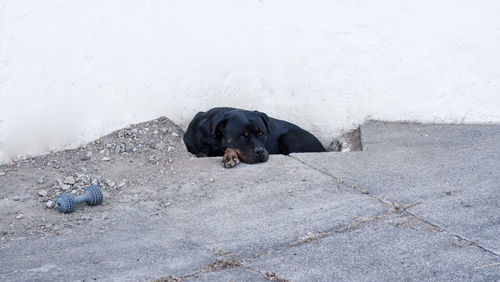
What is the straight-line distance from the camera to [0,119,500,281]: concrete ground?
3482mm

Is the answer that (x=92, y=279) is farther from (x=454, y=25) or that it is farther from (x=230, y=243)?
(x=454, y=25)

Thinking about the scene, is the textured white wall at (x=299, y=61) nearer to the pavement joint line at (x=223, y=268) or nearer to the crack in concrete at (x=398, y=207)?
the crack in concrete at (x=398, y=207)

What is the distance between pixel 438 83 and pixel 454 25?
62 centimetres

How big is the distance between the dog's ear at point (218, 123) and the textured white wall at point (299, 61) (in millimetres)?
572

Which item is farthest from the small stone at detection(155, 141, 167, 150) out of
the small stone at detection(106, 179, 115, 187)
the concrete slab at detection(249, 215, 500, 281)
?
the concrete slab at detection(249, 215, 500, 281)

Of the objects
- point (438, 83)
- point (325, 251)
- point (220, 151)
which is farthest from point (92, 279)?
point (438, 83)

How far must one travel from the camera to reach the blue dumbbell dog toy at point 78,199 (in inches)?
167

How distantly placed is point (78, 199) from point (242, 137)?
5.80ft

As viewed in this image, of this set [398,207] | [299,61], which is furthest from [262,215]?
[299,61]

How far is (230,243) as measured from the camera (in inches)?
150

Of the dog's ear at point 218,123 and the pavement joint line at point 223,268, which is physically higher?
the dog's ear at point 218,123

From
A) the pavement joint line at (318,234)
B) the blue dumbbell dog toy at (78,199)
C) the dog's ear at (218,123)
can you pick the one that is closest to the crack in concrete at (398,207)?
the pavement joint line at (318,234)

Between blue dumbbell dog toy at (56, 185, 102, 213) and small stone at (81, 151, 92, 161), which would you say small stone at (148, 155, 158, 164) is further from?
blue dumbbell dog toy at (56, 185, 102, 213)

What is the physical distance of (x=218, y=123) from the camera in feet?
18.4
